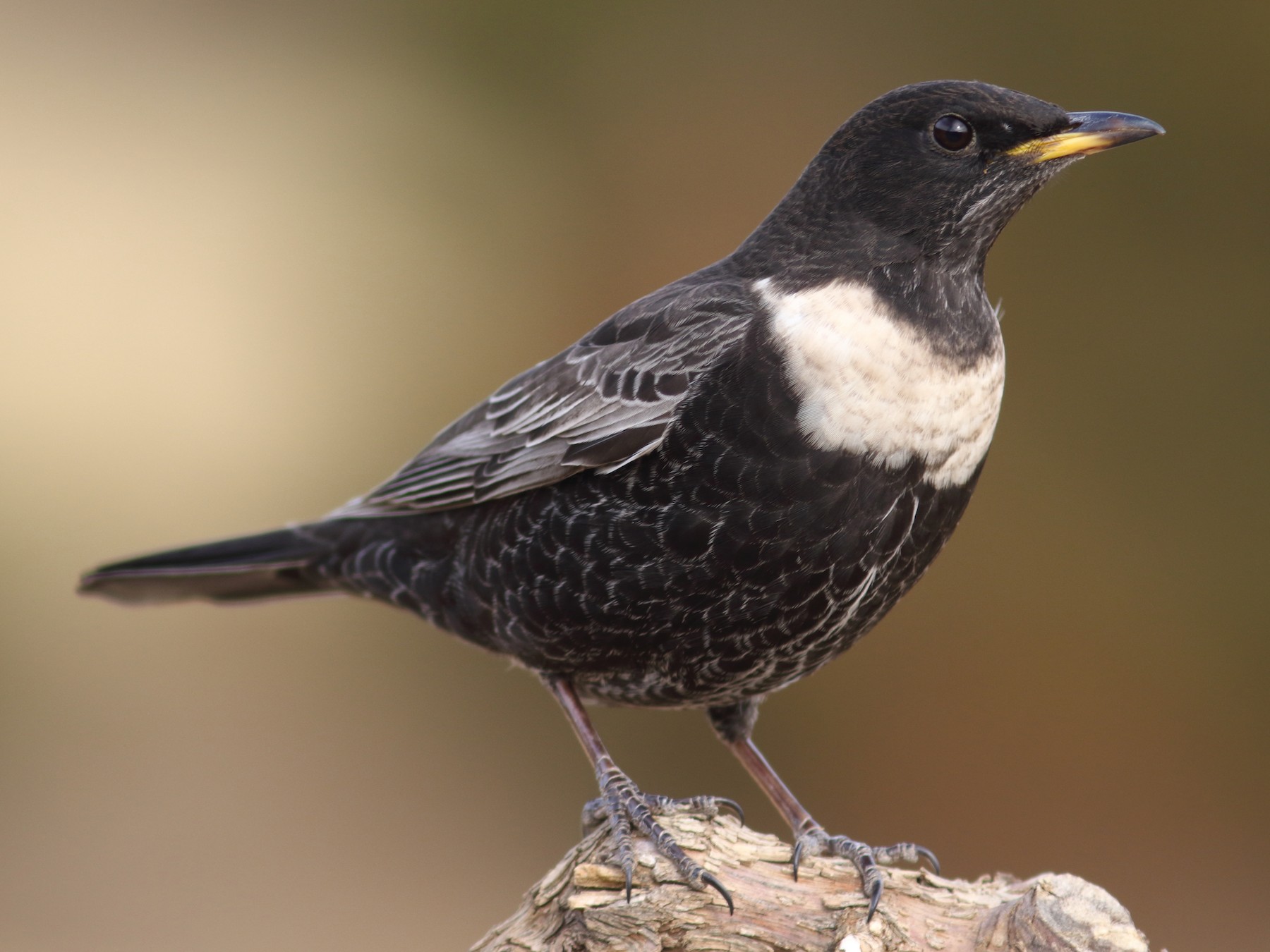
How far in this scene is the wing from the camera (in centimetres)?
312

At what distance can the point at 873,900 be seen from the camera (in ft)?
9.98

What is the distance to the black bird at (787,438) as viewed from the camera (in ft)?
9.68

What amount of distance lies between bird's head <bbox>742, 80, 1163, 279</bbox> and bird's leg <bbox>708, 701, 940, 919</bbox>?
1.52 meters

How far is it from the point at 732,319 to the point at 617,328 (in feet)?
1.56

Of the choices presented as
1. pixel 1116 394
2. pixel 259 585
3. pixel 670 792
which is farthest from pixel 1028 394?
pixel 259 585

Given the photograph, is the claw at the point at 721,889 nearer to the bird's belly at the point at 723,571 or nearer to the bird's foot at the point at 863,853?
the bird's foot at the point at 863,853

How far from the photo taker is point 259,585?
4.36 m

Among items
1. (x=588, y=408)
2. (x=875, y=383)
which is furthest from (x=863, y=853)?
(x=588, y=408)

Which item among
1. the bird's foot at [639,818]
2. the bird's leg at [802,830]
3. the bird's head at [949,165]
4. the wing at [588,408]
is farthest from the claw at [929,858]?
the bird's head at [949,165]

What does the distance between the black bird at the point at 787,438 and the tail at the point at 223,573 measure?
3.37 feet

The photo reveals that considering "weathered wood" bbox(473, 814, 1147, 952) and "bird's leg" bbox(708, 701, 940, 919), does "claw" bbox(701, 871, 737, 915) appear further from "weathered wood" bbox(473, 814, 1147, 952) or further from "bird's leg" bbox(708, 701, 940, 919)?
"bird's leg" bbox(708, 701, 940, 919)

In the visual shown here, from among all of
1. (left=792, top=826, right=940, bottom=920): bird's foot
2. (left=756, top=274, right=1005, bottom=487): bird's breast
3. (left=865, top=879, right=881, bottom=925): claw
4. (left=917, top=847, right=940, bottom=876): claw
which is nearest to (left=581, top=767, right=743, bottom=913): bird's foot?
(left=792, top=826, right=940, bottom=920): bird's foot

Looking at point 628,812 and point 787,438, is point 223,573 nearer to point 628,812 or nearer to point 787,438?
point 628,812

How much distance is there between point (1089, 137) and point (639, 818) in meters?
2.06
